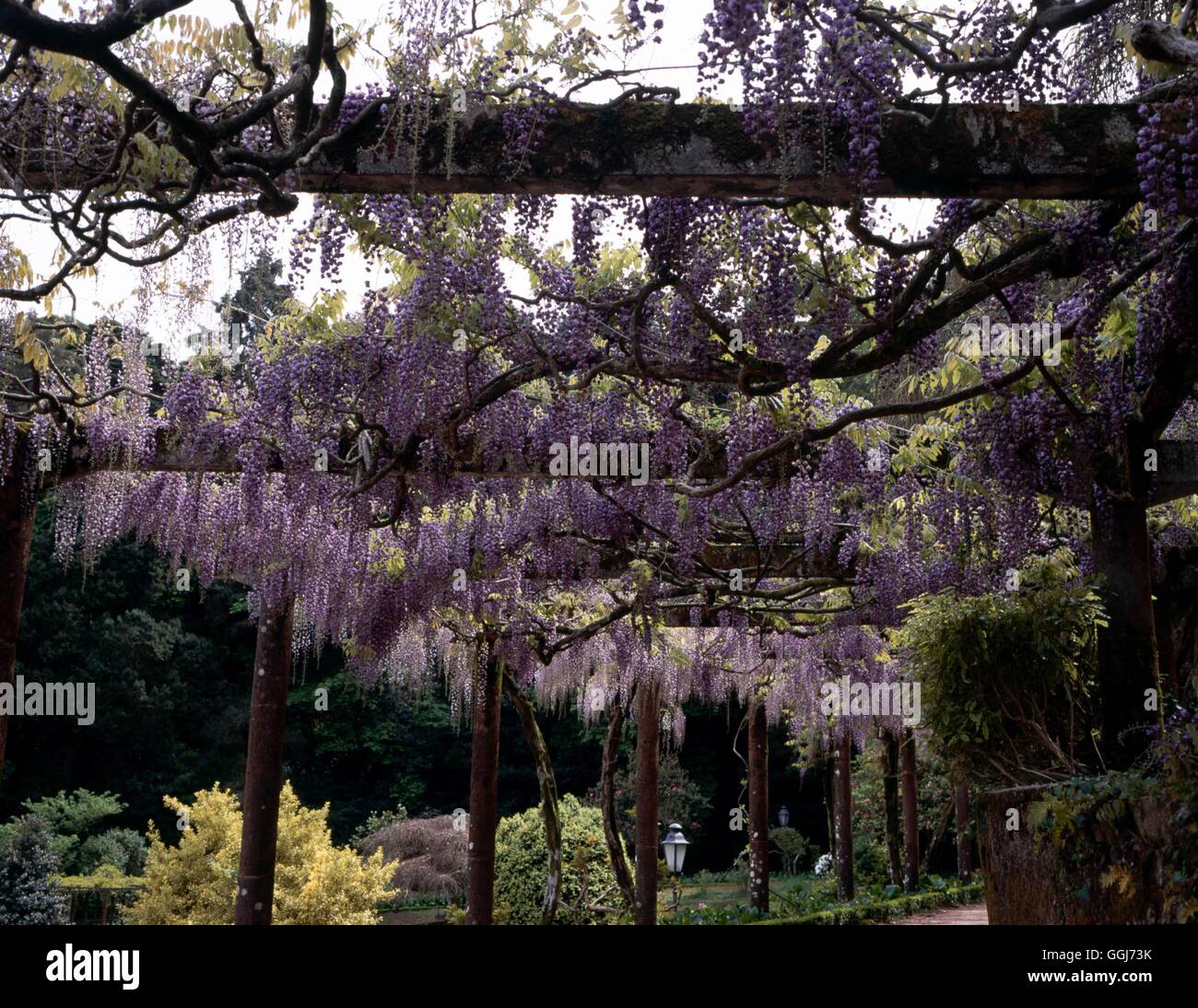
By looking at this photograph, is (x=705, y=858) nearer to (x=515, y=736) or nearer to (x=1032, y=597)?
(x=515, y=736)

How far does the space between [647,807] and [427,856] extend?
682 centimetres

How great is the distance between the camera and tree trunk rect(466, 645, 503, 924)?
779cm

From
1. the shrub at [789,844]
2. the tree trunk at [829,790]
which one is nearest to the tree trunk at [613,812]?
the tree trunk at [829,790]

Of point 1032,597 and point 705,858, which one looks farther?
point 705,858

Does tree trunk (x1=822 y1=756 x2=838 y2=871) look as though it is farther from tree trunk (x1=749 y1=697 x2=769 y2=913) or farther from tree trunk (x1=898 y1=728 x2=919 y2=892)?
tree trunk (x1=749 y1=697 x2=769 y2=913)

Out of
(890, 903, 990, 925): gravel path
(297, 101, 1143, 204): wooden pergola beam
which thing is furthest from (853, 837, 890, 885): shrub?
(297, 101, 1143, 204): wooden pergola beam

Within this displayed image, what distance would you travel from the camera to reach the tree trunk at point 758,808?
452 inches

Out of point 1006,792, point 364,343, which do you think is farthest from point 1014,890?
point 364,343

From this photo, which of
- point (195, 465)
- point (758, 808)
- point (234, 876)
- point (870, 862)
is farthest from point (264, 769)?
point (870, 862)

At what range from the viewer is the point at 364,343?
5305mm

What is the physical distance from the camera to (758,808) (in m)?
11.5

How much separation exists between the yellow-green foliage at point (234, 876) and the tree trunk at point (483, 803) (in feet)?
5.34

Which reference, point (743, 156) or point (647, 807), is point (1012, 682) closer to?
point (743, 156)
